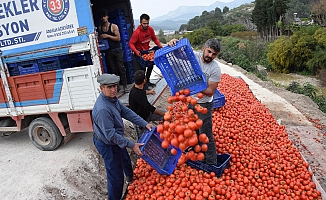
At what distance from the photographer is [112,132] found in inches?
138

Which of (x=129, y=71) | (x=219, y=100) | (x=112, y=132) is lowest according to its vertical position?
(x=219, y=100)

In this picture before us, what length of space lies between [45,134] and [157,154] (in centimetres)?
322

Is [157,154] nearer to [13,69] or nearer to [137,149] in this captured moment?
[137,149]

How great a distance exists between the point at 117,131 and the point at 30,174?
2.35 metres

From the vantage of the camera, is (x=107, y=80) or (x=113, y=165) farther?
(x=113, y=165)

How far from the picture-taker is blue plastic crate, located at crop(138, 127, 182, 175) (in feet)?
12.7

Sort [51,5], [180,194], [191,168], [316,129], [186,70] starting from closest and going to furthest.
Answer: [180,194] < [186,70] < [191,168] < [51,5] < [316,129]

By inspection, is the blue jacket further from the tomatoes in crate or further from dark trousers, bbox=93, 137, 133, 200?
the tomatoes in crate

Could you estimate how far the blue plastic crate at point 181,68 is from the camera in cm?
359

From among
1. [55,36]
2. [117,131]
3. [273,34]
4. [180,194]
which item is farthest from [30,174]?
[273,34]

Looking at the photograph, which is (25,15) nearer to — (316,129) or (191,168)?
(191,168)

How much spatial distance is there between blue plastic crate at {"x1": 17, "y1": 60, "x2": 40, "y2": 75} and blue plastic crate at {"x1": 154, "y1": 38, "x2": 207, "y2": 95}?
116 inches

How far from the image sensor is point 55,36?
15.6 feet

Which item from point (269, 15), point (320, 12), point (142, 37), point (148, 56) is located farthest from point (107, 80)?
point (269, 15)
